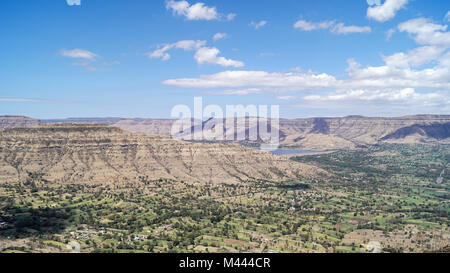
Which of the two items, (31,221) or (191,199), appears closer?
(31,221)

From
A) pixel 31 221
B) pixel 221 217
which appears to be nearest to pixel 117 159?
pixel 31 221

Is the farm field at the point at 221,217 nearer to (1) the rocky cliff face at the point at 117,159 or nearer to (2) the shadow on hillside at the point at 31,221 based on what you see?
(2) the shadow on hillside at the point at 31,221


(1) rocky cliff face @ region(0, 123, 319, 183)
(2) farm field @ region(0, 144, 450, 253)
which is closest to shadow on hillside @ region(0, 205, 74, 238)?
(2) farm field @ region(0, 144, 450, 253)

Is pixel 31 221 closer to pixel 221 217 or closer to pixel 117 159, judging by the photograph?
pixel 221 217

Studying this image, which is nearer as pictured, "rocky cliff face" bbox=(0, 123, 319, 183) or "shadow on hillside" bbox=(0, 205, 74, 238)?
"shadow on hillside" bbox=(0, 205, 74, 238)

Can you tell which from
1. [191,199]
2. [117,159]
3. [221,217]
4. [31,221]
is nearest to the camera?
[31,221]

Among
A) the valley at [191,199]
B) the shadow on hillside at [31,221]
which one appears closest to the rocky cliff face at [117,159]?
the valley at [191,199]

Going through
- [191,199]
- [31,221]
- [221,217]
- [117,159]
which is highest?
[117,159]

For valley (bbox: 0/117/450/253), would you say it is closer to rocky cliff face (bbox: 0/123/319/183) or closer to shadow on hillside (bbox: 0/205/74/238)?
shadow on hillside (bbox: 0/205/74/238)
